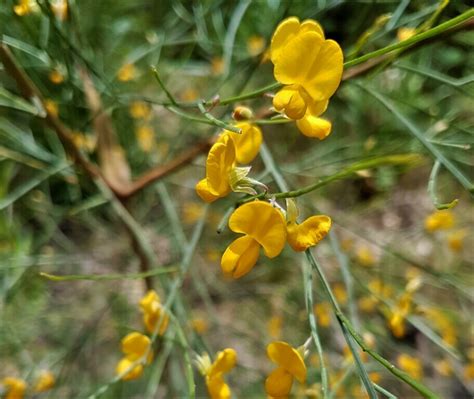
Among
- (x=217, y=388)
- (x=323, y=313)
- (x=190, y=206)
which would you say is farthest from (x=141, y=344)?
(x=190, y=206)

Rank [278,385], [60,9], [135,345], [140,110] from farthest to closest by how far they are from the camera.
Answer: [140,110] < [60,9] < [135,345] < [278,385]

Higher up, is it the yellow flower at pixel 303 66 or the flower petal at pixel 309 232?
the yellow flower at pixel 303 66

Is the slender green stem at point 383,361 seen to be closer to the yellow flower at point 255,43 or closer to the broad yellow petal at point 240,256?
the broad yellow petal at point 240,256

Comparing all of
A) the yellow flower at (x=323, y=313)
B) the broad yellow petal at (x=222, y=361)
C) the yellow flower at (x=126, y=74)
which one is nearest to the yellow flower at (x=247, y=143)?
the broad yellow petal at (x=222, y=361)

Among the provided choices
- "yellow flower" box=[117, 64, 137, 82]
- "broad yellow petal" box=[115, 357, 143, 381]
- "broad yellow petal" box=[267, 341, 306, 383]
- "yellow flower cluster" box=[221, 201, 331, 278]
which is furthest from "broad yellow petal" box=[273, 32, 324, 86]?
"yellow flower" box=[117, 64, 137, 82]

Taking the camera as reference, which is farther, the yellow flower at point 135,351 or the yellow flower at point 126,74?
the yellow flower at point 126,74

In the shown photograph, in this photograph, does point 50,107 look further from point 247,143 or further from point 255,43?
point 255,43
